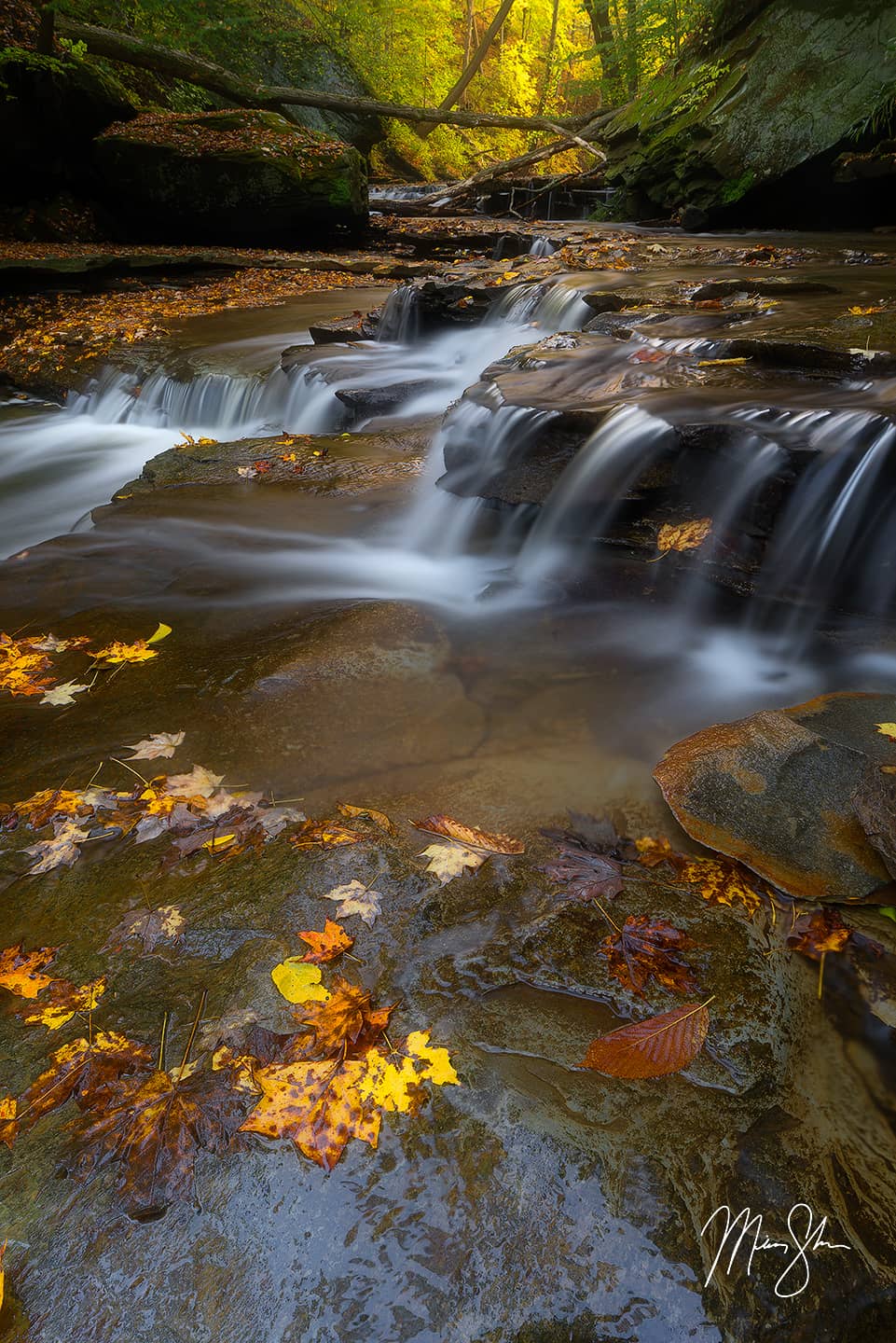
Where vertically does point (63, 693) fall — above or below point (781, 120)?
below

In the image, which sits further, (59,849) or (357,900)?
(59,849)

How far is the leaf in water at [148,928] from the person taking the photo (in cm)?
198

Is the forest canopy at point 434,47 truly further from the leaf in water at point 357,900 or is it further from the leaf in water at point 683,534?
the leaf in water at point 357,900

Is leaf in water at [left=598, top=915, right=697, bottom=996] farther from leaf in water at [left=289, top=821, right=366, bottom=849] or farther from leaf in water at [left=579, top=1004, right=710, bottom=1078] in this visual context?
leaf in water at [left=289, top=821, right=366, bottom=849]

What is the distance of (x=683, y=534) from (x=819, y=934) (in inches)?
101

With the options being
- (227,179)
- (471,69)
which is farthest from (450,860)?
(471,69)

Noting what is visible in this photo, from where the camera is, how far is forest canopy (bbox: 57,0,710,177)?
1716cm

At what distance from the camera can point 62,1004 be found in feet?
5.93

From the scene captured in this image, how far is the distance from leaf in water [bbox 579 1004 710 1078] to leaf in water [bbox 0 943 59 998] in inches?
54.6

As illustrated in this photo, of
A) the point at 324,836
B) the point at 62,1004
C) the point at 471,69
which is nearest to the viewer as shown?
the point at 62,1004

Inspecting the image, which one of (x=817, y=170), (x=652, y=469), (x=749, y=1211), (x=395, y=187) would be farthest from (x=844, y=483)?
(x=395, y=187)
